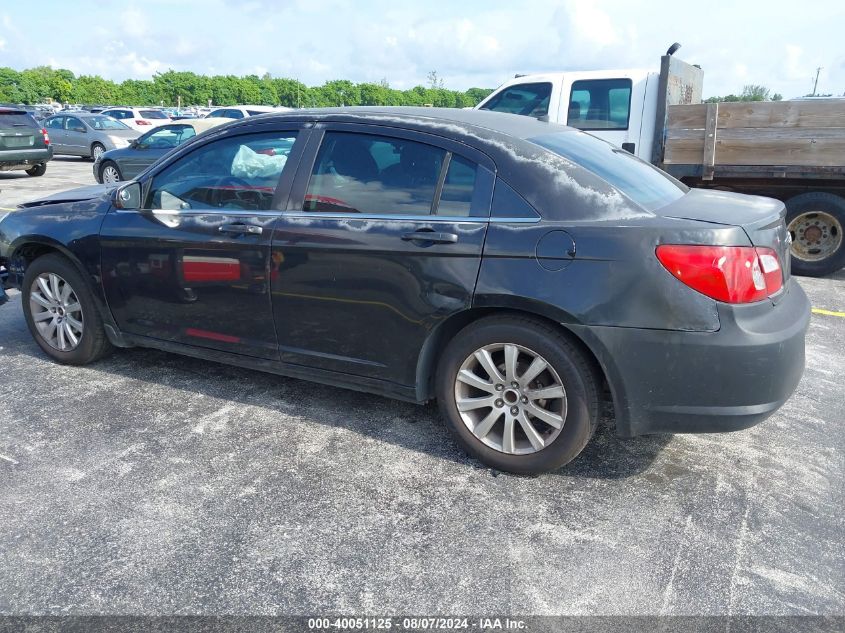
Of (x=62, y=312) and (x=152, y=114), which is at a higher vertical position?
(x=152, y=114)

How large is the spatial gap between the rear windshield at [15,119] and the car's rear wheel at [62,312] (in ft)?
45.3

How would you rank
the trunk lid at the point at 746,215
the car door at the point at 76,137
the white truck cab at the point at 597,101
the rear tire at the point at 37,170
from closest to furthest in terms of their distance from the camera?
1. the trunk lid at the point at 746,215
2. the white truck cab at the point at 597,101
3. the rear tire at the point at 37,170
4. the car door at the point at 76,137

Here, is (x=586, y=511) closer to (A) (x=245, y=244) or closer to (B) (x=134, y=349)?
(A) (x=245, y=244)

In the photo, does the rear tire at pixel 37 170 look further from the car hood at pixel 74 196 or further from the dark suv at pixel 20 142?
the car hood at pixel 74 196

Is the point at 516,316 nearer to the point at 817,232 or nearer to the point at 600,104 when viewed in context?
the point at 817,232

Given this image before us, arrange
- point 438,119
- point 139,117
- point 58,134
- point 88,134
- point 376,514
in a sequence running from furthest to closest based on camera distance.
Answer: point 139,117 → point 58,134 → point 88,134 → point 438,119 → point 376,514

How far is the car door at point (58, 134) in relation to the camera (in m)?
22.5

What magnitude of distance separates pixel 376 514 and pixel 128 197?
2.50m

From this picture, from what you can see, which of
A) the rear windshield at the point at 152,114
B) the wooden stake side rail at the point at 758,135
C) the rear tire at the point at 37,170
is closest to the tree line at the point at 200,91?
the rear windshield at the point at 152,114

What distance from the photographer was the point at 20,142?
53.0 ft

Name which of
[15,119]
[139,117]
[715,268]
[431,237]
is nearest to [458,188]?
[431,237]

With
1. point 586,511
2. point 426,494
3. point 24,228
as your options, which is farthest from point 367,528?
point 24,228

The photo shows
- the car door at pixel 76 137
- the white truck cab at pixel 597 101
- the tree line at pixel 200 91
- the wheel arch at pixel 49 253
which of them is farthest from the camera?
the tree line at pixel 200 91

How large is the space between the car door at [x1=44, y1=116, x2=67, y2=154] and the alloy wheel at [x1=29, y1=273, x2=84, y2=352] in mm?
20495
